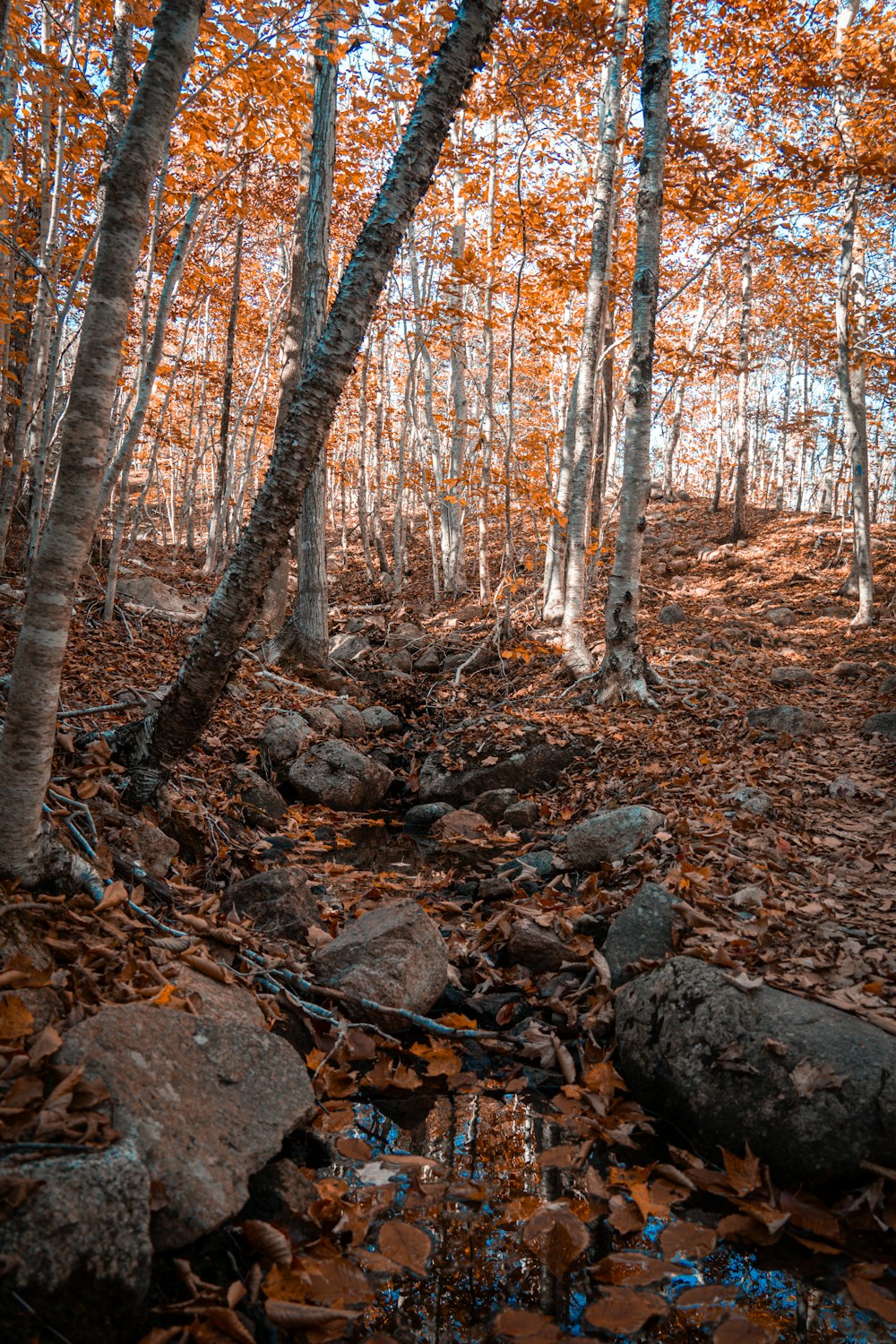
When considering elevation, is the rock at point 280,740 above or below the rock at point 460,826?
above

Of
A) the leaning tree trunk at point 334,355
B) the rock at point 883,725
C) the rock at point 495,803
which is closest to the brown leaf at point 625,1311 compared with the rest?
the leaning tree trunk at point 334,355

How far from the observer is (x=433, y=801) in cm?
675

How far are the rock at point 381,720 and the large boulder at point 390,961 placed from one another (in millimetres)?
4483

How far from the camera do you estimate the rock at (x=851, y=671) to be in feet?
26.4

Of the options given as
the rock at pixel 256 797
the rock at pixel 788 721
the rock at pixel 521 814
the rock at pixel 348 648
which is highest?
the rock at pixel 348 648

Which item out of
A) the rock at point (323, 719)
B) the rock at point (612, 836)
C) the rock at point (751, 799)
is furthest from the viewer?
the rock at point (323, 719)

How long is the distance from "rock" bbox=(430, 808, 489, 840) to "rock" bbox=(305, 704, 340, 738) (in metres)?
1.85

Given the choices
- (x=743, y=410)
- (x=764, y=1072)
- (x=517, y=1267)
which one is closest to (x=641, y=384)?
(x=764, y=1072)

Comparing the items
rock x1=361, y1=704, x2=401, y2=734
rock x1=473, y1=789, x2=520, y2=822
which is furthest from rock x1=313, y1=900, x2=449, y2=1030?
rock x1=361, y1=704, x2=401, y2=734

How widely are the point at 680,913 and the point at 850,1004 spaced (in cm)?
86

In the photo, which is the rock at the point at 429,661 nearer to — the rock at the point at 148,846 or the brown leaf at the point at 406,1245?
the rock at the point at 148,846

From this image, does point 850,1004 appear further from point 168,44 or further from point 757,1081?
point 168,44

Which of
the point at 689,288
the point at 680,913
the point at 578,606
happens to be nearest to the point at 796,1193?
the point at 680,913

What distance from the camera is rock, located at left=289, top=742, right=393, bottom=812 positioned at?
21.5 ft
